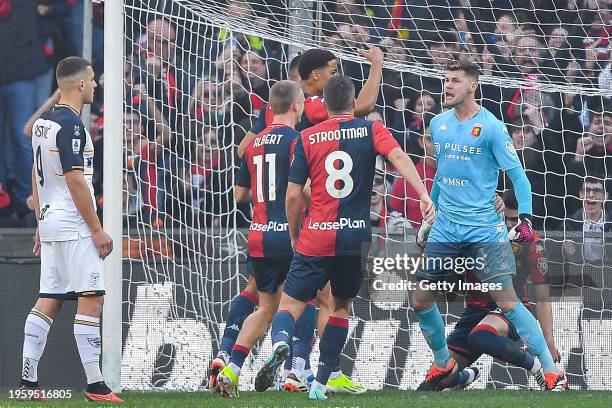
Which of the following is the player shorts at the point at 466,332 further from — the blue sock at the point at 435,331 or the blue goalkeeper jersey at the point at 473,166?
the blue goalkeeper jersey at the point at 473,166

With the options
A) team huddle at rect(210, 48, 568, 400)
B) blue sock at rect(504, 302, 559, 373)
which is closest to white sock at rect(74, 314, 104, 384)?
team huddle at rect(210, 48, 568, 400)

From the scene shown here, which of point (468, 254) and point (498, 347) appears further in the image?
point (498, 347)

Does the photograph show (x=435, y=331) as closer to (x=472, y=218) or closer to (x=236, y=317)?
(x=472, y=218)

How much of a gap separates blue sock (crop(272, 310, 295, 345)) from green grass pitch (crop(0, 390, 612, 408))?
0.36m

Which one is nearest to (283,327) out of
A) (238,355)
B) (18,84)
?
(238,355)

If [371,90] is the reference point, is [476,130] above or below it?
below

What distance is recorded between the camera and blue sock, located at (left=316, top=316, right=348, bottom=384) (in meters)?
6.98

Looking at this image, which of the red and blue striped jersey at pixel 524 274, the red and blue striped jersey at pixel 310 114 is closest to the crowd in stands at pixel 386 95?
the red and blue striped jersey at pixel 524 274

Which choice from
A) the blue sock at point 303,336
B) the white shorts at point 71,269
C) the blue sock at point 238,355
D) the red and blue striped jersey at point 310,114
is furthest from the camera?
the red and blue striped jersey at point 310,114

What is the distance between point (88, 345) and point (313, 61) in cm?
248

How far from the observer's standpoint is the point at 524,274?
852 cm

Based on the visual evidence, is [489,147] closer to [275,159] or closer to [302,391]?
[275,159]

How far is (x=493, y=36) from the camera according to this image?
10.1 metres
